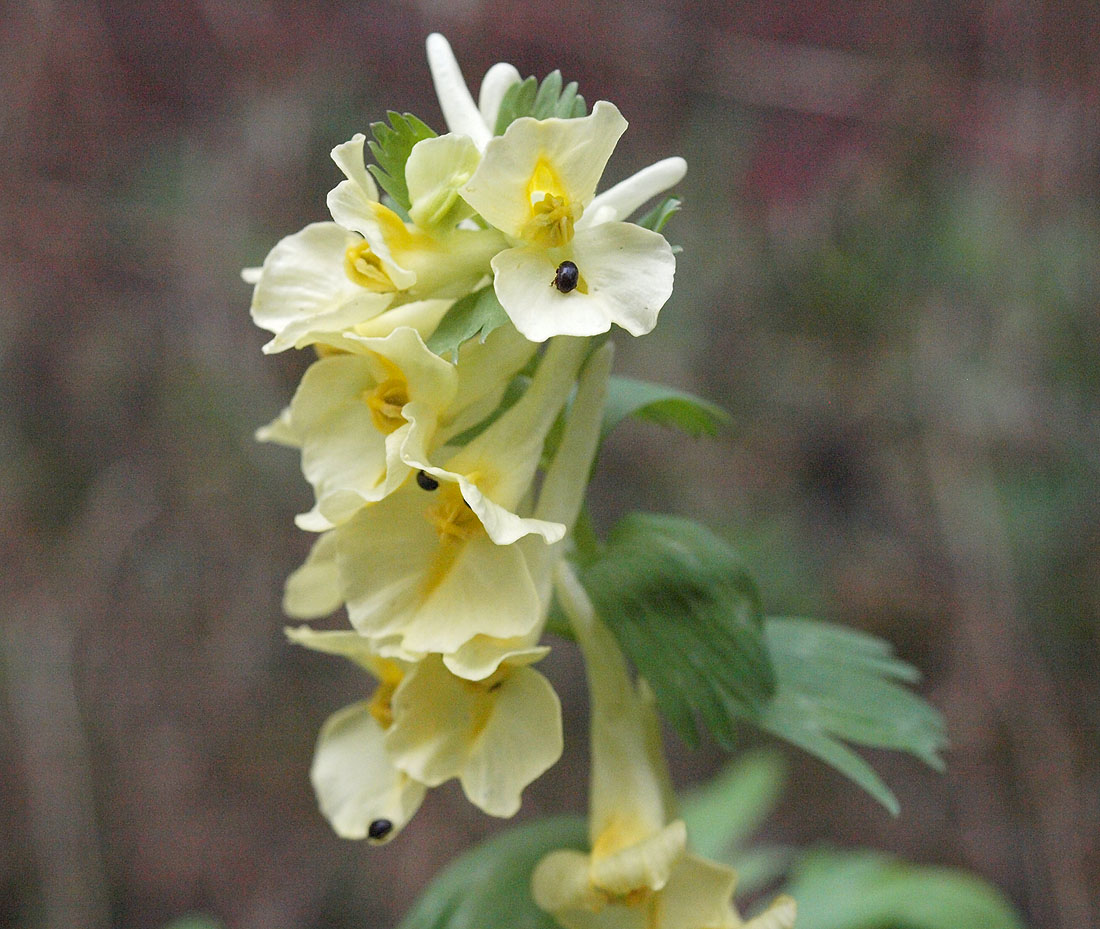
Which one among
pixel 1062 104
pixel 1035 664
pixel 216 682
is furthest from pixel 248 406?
pixel 1062 104

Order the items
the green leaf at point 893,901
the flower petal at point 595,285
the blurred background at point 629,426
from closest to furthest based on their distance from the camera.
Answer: the flower petal at point 595,285 < the green leaf at point 893,901 < the blurred background at point 629,426

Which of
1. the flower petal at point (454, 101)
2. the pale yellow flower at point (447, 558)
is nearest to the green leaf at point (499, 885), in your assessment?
the pale yellow flower at point (447, 558)

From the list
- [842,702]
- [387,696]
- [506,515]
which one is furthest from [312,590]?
[842,702]

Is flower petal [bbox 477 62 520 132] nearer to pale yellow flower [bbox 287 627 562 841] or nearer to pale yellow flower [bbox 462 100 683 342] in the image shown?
pale yellow flower [bbox 462 100 683 342]

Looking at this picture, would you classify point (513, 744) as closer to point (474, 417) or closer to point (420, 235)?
point (474, 417)

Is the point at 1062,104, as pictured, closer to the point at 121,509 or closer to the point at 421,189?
the point at 421,189

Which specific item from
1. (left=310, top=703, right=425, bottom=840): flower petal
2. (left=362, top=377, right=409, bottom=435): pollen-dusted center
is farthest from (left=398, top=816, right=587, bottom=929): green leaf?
(left=362, top=377, right=409, bottom=435): pollen-dusted center

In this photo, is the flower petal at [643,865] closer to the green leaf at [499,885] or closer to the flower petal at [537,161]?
the green leaf at [499,885]
